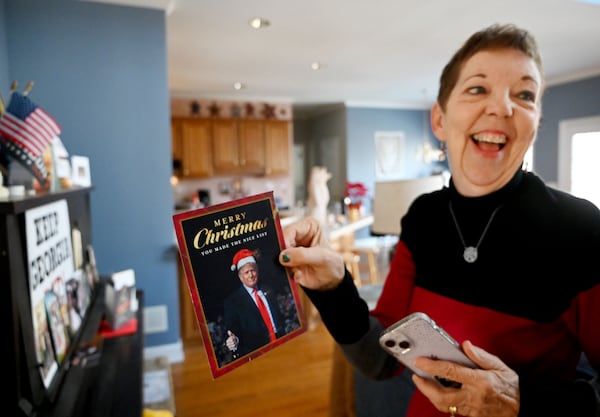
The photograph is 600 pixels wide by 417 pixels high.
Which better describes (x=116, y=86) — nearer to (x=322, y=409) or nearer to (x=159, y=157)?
(x=159, y=157)

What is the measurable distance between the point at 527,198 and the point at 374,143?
5.70 m

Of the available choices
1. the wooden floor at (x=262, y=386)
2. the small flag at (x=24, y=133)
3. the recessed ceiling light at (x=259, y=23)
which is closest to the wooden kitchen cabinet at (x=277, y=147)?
the recessed ceiling light at (x=259, y=23)

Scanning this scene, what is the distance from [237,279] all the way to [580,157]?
65 cm

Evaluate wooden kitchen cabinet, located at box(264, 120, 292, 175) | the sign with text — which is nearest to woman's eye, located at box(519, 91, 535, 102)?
the sign with text

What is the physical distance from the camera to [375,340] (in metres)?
0.74

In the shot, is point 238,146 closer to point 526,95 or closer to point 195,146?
point 195,146

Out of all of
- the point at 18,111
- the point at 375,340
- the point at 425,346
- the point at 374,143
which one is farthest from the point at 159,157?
the point at 374,143

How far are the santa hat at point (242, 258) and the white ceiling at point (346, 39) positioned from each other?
743 mm

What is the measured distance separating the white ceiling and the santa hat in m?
0.74

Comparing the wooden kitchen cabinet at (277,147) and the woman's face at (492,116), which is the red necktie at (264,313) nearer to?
the woman's face at (492,116)

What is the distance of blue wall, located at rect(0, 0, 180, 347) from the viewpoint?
2.21m

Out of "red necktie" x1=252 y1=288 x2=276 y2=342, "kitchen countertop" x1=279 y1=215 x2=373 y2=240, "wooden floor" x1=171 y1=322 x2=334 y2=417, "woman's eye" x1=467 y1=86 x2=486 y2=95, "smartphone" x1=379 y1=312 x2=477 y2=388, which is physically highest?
"woman's eye" x1=467 y1=86 x2=486 y2=95

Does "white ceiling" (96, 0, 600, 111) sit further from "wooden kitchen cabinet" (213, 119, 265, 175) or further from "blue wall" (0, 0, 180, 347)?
"wooden kitchen cabinet" (213, 119, 265, 175)

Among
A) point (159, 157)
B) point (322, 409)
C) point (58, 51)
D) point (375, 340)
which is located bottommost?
point (322, 409)
